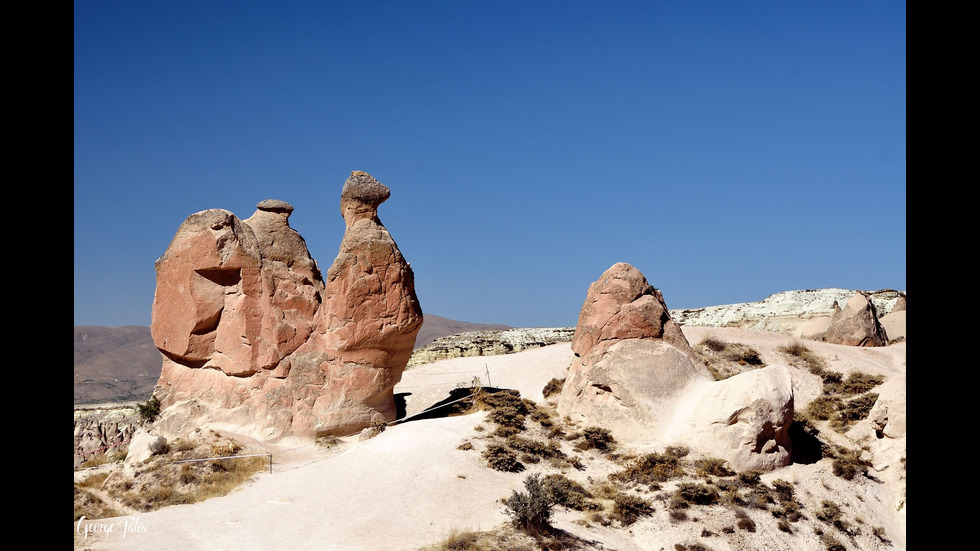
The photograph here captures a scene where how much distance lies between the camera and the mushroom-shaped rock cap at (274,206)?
20.3 metres

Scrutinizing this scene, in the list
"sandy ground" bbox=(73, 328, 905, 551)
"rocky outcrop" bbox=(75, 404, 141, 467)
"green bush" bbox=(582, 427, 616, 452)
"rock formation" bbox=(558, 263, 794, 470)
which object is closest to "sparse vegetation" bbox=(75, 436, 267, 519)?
"sandy ground" bbox=(73, 328, 905, 551)

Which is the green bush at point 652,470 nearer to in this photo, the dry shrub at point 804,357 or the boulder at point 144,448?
the boulder at point 144,448

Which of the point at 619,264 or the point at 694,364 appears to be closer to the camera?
the point at 694,364

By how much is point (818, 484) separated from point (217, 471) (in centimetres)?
1231

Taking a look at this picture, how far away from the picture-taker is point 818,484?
1538 centimetres

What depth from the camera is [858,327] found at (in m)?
29.4

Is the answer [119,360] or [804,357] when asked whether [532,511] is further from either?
[119,360]

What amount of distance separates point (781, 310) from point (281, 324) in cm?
3365

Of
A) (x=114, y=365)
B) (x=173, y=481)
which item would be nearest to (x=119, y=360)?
(x=114, y=365)

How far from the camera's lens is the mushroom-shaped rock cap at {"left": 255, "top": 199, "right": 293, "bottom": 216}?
20.3m
